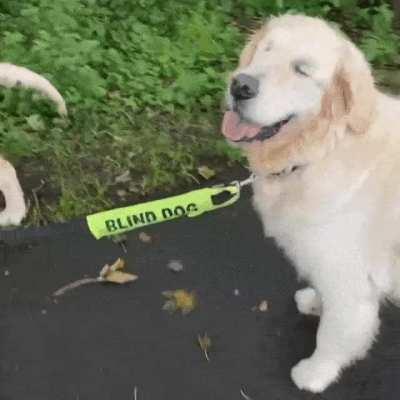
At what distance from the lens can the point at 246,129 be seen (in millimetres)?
2059

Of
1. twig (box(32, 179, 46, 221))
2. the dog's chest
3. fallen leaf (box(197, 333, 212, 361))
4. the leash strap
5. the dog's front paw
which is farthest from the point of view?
twig (box(32, 179, 46, 221))

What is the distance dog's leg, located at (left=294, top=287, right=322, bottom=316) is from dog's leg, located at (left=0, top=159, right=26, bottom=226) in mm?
1056

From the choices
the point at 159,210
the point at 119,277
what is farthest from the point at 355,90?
the point at 119,277

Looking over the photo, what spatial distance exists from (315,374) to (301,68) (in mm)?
1019

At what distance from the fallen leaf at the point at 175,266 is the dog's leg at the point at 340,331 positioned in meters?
0.57

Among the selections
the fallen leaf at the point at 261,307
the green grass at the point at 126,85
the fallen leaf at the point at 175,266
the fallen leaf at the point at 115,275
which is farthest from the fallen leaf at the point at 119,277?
the fallen leaf at the point at 261,307

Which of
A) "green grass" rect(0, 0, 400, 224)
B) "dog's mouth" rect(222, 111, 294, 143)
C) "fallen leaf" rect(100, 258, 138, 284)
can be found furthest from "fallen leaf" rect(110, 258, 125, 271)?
Answer: "dog's mouth" rect(222, 111, 294, 143)

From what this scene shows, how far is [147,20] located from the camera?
146 inches

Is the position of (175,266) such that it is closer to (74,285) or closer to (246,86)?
(74,285)

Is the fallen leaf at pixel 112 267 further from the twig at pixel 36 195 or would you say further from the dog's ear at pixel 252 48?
the dog's ear at pixel 252 48

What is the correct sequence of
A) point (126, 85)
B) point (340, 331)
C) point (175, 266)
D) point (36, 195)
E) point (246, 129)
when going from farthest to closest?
point (126, 85) < point (36, 195) < point (175, 266) < point (340, 331) < point (246, 129)

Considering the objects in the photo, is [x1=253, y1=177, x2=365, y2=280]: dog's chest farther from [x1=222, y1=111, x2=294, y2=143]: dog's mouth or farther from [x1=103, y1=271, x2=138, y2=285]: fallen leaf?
[x1=103, y1=271, x2=138, y2=285]: fallen leaf

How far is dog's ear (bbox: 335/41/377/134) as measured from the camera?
1977mm

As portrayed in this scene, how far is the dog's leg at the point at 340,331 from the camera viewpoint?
7.25 feet
